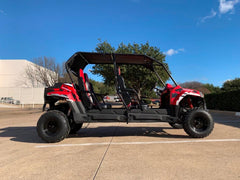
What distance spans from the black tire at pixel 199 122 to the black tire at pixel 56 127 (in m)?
2.97

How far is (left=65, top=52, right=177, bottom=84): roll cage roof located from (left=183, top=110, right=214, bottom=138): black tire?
1.17m

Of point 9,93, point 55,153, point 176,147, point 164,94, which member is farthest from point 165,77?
point 9,93

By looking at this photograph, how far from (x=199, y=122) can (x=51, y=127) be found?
12.4ft

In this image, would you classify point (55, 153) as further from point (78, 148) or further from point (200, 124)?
point (200, 124)

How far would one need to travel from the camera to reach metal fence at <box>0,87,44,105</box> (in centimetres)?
3221

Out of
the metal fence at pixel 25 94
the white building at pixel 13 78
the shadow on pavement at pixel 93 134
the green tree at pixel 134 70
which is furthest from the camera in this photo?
the white building at pixel 13 78

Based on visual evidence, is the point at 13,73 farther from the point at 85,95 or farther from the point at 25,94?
the point at 85,95

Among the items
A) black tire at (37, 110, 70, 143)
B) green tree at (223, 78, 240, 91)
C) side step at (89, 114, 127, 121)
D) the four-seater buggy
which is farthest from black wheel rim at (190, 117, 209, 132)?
green tree at (223, 78, 240, 91)

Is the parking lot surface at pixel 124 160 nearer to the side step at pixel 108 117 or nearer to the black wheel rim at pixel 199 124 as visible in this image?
the black wheel rim at pixel 199 124

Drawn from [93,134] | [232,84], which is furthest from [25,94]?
[232,84]

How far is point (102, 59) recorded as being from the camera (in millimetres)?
5207

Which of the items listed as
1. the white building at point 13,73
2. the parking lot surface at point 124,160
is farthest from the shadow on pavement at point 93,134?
the white building at point 13,73

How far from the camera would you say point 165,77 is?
1636 cm

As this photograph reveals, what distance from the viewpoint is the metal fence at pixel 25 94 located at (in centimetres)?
3221
